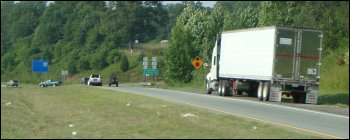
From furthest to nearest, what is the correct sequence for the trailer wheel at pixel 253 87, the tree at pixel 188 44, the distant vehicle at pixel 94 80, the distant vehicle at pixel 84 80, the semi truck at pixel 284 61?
1. the distant vehicle at pixel 84 80
2. the tree at pixel 188 44
3. the distant vehicle at pixel 94 80
4. the trailer wheel at pixel 253 87
5. the semi truck at pixel 284 61

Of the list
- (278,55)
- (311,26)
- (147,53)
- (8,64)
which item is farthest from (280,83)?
(147,53)

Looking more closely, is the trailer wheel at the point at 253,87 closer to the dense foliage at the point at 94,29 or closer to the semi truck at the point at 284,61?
the semi truck at the point at 284,61

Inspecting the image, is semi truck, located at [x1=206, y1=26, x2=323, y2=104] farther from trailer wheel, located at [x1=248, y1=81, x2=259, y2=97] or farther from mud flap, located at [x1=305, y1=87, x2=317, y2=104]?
trailer wheel, located at [x1=248, y1=81, x2=259, y2=97]

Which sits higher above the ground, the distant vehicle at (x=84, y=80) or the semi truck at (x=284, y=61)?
the semi truck at (x=284, y=61)

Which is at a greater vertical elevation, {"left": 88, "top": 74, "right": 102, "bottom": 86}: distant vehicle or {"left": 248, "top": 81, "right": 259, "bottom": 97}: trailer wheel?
{"left": 248, "top": 81, "right": 259, "bottom": 97}: trailer wheel

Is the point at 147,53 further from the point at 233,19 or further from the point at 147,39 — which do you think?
the point at 233,19

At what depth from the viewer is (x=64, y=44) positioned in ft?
84.1

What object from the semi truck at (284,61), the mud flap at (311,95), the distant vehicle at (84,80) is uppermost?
the semi truck at (284,61)

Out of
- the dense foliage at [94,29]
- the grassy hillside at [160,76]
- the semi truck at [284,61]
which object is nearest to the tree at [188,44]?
the dense foliage at [94,29]

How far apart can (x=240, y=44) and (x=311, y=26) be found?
7925 millimetres

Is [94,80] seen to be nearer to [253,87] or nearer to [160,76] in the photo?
[160,76]

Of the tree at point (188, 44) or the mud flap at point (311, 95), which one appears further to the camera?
the tree at point (188, 44)

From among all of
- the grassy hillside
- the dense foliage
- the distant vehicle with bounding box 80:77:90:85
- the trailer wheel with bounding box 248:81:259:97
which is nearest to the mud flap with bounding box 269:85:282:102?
the grassy hillside

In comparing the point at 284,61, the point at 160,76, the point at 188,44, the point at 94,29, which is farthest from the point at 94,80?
the point at 284,61
